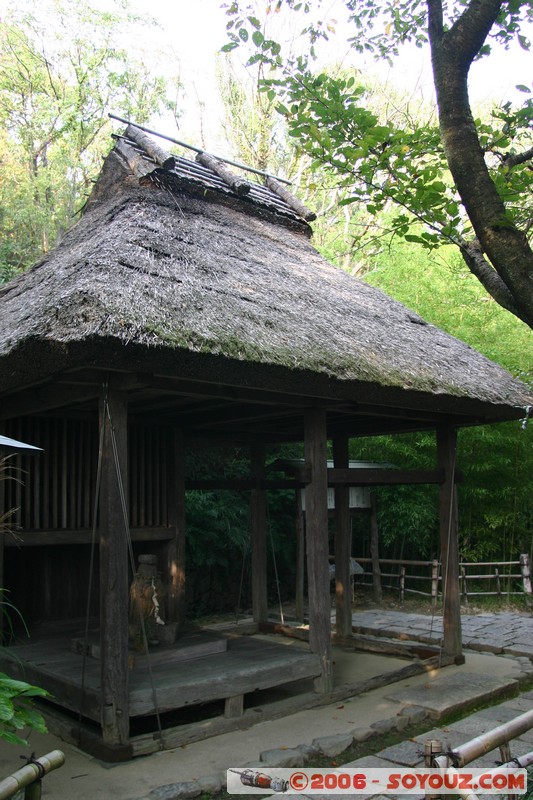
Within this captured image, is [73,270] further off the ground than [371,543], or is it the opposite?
[73,270]

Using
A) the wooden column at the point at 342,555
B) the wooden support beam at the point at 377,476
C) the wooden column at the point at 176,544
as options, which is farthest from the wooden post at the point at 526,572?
the wooden column at the point at 176,544

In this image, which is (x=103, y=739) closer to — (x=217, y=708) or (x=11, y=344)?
(x=217, y=708)

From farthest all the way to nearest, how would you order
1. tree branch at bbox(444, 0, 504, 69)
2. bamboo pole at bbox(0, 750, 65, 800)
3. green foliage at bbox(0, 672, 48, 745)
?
tree branch at bbox(444, 0, 504, 69) → green foliage at bbox(0, 672, 48, 745) → bamboo pole at bbox(0, 750, 65, 800)

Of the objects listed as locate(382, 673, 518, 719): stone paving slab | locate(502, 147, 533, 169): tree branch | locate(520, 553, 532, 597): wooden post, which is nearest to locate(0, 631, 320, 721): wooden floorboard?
locate(382, 673, 518, 719): stone paving slab

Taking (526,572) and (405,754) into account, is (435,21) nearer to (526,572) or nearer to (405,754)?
(405,754)

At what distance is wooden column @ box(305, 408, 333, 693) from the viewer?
5.05m

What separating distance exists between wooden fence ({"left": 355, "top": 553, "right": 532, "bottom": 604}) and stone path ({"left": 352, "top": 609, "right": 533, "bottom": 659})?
519 mm

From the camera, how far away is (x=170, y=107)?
15969 millimetres

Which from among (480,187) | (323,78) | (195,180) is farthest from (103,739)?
(195,180)

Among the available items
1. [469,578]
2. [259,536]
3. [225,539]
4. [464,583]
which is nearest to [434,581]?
[464,583]

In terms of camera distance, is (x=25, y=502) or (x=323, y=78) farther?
(x=25, y=502)

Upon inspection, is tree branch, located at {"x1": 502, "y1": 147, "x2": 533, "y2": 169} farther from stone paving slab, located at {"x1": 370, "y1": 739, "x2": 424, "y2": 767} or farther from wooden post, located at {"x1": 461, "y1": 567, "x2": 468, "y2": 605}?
wooden post, located at {"x1": 461, "y1": 567, "x2": 468, "y2": 605}

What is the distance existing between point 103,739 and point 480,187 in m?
3.76

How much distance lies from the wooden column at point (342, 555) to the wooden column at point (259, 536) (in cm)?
84
